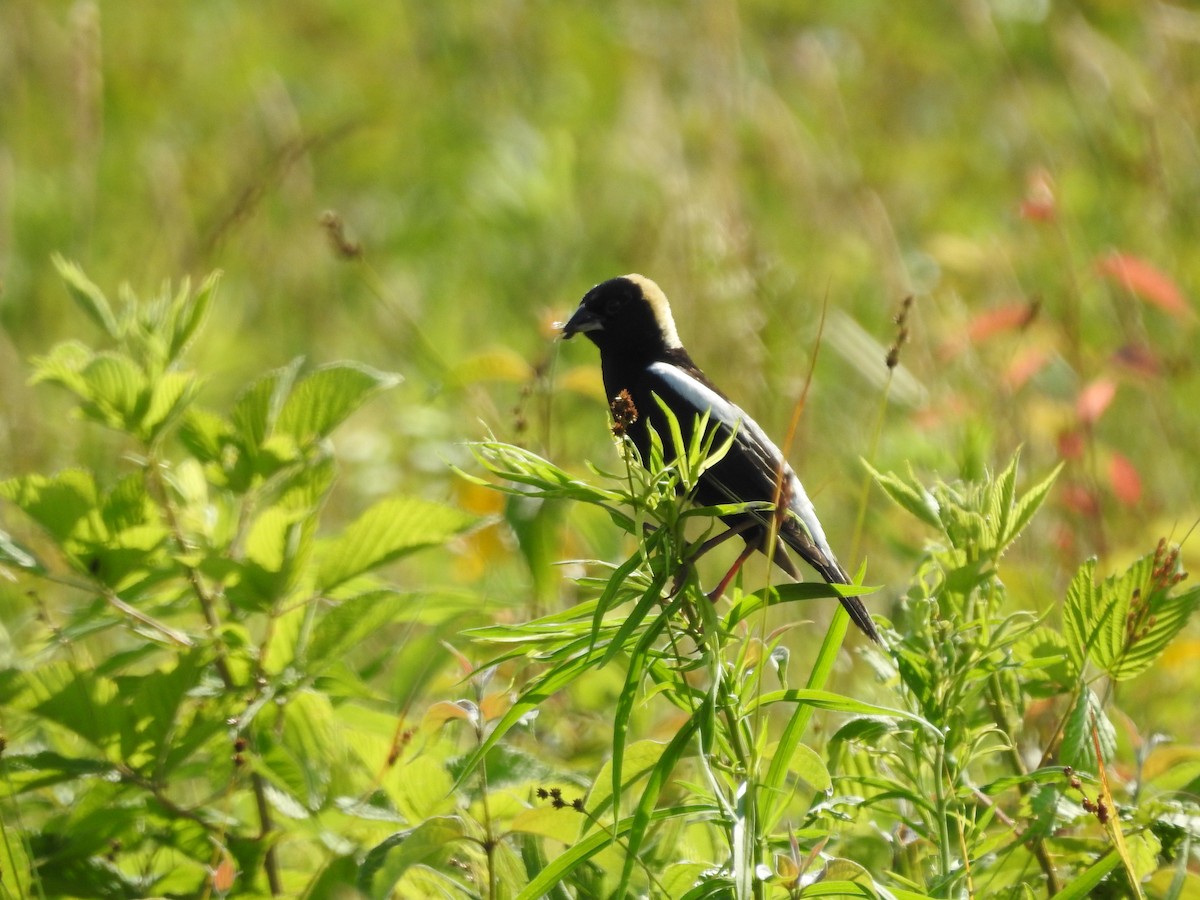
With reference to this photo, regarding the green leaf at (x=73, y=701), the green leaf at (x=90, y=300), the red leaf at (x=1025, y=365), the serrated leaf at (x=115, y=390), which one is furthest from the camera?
the red leaf at (x=1025, y=365)

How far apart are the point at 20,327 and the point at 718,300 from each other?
2.95 m

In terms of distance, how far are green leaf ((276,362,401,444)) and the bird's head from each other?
92 centimetres

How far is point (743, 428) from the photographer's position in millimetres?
2355

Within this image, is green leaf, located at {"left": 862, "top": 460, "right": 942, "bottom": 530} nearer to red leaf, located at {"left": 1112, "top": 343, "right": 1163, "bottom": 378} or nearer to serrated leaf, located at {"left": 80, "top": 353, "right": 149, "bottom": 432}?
serrated leaf, located at {"left": 80, "top": 353, "right": 149, "bottom": 432}

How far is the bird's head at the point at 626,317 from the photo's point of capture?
9.26ft

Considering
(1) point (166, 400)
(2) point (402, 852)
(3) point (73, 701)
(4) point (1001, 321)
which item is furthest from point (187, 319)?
(4) point (1001, 321)

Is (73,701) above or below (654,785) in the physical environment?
below

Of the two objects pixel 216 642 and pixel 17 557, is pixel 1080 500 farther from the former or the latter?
pixel 17 557

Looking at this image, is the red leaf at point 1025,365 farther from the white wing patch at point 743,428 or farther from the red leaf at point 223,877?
the red leaf at point 223,877

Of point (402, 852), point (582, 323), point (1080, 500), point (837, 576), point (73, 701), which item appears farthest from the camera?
point (1080, 500)

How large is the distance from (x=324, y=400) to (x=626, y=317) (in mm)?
1053

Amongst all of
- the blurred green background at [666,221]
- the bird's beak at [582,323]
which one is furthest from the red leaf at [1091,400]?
the bird's beak at [582,323]

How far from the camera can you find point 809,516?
2318 millimetres

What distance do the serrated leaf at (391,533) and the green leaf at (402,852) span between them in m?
0.43
